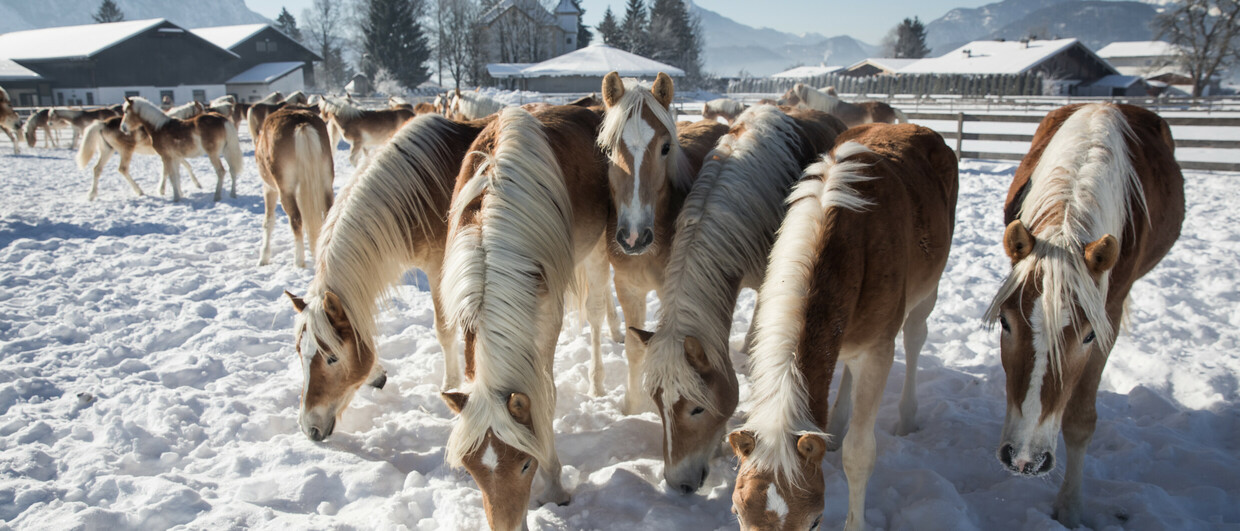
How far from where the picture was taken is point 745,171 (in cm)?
350

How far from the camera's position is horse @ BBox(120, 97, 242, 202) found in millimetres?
11352

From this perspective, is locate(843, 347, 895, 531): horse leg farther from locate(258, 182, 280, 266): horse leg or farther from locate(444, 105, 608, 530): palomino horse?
locate(258, 182, 280, 266): horse leg

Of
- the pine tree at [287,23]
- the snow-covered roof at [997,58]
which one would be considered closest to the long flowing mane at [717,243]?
the snow-covered roof at [997,58]

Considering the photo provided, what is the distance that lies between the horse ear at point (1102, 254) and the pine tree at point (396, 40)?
1983 inches

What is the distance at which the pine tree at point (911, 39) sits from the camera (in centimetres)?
7581

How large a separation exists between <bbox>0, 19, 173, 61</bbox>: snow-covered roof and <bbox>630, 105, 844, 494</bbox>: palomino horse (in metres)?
49.0

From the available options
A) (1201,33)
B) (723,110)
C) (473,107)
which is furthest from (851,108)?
(1201,33)

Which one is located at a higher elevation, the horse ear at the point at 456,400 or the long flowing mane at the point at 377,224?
the long flowing mane at the point at 377,224

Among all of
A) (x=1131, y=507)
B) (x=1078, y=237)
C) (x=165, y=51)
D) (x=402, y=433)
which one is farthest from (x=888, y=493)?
(x=165, y=51)

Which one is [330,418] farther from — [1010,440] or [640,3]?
[640,3]

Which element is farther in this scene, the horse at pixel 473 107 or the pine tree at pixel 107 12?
the pine tree at pixel 107 12

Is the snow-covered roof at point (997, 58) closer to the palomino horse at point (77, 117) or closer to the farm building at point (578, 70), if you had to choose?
the farm building at point (578, 70)

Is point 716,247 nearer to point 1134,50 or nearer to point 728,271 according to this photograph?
point 728,271

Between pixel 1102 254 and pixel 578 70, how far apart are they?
1521 inches
